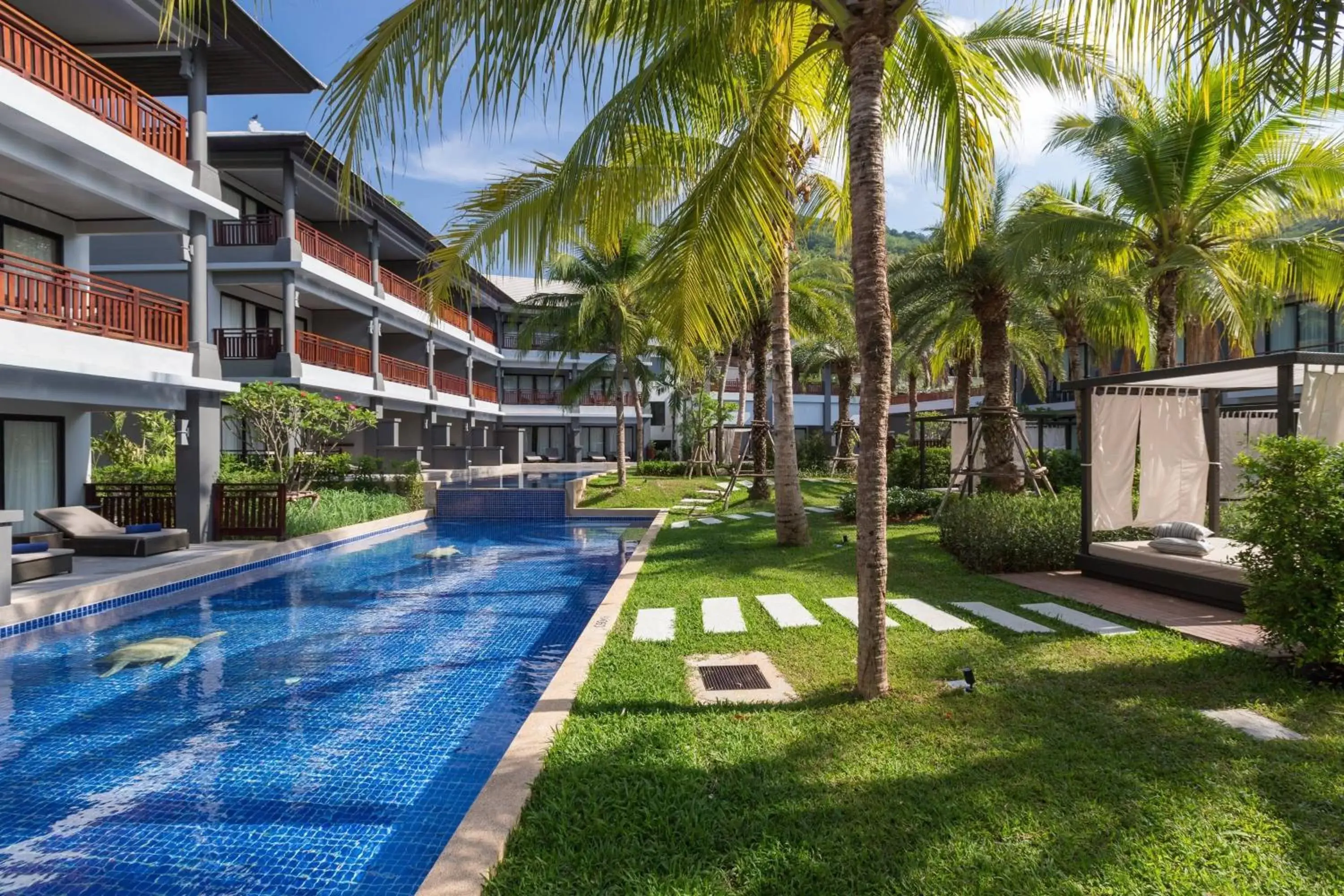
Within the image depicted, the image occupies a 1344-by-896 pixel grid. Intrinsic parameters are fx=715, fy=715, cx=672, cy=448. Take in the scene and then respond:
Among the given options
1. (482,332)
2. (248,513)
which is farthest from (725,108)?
(482,332)

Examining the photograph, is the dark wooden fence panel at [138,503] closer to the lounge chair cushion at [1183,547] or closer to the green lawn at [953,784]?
the green lawn at [953,784]

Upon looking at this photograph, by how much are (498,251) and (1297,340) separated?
87.1ft

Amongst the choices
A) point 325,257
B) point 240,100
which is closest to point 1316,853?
point 240,100

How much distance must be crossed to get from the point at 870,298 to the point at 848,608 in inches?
156

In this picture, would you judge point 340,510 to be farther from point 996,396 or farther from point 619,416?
point 996,396

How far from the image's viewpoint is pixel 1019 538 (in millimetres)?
9180

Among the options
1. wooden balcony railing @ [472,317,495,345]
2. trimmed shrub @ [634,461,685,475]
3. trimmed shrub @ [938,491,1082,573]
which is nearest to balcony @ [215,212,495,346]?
wooden balcony railing @ [472,317,495,345]

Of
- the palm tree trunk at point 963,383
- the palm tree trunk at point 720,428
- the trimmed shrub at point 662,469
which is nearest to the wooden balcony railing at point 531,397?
the palm tree trunk at point 720,428

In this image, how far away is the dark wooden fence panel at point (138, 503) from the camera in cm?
1320

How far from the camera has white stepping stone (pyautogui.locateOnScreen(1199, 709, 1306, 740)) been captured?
3.99 m

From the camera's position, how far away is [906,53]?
633 cm

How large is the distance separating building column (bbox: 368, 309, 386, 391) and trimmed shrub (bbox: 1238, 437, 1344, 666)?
74.3ft

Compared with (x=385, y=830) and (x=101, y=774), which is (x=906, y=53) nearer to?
(x=385, y=830)

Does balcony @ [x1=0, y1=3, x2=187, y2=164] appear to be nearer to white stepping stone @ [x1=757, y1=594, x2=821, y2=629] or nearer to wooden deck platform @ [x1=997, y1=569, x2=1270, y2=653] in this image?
white stepping stone @ [x1=757, y1=594, x2=821, y2=629]
